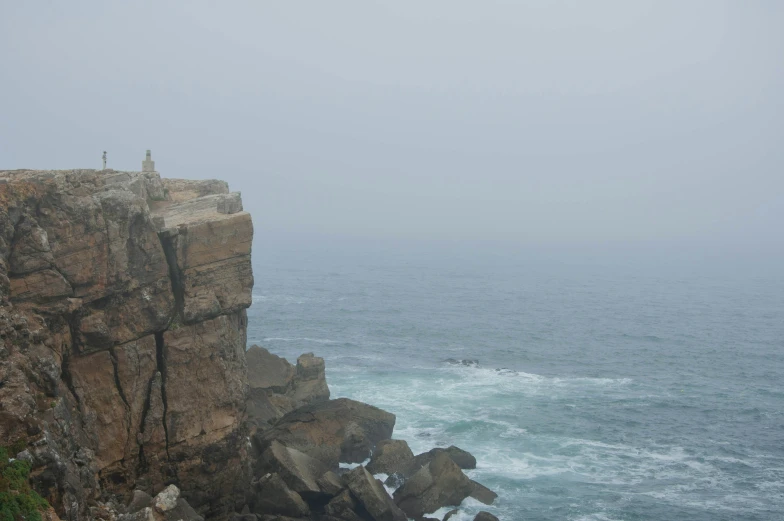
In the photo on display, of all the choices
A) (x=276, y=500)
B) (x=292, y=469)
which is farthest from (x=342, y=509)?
(x=276, y=500)

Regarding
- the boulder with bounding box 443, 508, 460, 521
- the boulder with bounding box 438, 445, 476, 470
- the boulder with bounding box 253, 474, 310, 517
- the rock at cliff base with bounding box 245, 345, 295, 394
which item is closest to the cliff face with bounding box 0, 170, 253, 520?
the boulder with bounding box 253, 474, 310, 517

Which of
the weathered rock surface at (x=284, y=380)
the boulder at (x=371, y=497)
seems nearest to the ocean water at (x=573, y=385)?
the boulder at (x=371, y=497)

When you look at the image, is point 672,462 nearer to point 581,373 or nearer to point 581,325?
point 581,373

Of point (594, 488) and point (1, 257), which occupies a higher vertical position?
point (1, 257)

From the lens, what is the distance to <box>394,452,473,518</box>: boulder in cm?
4353

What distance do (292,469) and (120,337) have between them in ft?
43.0

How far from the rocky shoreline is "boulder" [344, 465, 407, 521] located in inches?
3.7

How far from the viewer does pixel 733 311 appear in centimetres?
12725

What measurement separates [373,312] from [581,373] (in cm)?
4368

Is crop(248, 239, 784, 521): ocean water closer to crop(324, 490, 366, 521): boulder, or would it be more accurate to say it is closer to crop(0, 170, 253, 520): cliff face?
crop(324, 490, 366, 521): boulder

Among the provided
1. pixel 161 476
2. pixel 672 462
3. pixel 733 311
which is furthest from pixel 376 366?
pixel 733 311

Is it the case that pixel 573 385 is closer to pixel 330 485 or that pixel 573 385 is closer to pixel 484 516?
pixel 484 516

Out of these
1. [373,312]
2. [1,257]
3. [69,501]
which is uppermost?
[1,257]

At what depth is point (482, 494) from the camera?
46031mm
